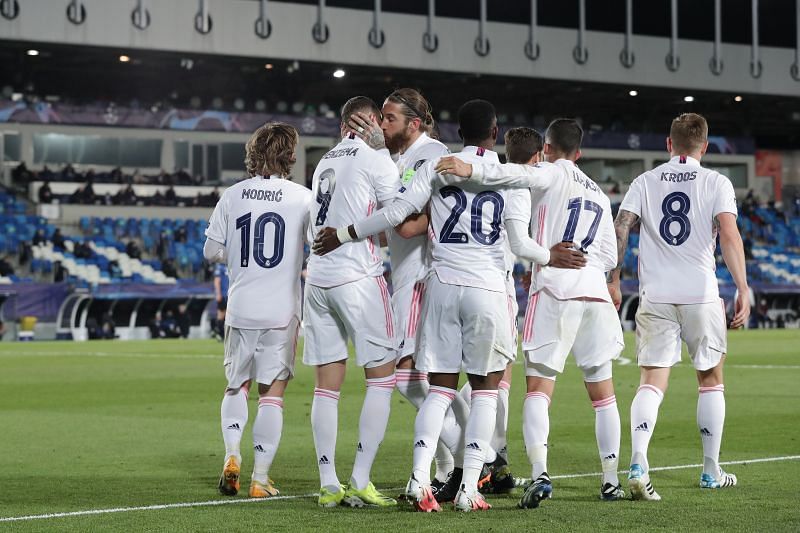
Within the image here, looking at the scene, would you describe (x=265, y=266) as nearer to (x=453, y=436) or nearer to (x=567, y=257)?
(x=453, y=436)

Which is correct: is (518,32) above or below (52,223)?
above

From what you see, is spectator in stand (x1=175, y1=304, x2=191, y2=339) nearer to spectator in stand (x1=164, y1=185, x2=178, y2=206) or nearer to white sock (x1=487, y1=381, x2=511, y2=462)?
spectator in stand (x1=164, y1=185, x2=178, y2=206)

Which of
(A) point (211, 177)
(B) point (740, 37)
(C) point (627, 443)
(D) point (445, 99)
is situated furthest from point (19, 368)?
(B) point (740, 37)

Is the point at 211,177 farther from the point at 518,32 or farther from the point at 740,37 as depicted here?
the point at 740,37

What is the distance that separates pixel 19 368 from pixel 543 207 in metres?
15.7

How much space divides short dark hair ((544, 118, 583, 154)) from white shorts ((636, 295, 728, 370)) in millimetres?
1093

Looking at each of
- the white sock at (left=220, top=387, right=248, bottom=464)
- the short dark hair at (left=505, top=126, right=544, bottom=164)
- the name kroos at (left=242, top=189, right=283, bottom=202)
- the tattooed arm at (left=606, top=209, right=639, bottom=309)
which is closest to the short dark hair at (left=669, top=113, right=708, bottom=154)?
the tattooed arm at (left=606, top=209, right=639, bottom=309)

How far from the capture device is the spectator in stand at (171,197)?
138 ft

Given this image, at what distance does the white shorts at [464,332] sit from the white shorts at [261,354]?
1132mm

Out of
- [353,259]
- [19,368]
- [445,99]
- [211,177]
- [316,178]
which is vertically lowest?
[19,368]

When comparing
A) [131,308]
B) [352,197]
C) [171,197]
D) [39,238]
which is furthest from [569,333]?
[171,197]

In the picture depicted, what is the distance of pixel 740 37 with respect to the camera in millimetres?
49312

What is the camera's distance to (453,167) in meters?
6.55

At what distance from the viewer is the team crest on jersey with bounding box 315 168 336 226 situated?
279 inches
